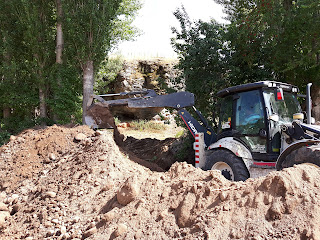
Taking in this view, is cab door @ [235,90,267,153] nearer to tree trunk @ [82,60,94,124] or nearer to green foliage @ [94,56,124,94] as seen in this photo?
tree trunk @ [82,60,94,124]

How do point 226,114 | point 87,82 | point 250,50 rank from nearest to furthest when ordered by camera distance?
point 226,114
point 250,50
point 87,82

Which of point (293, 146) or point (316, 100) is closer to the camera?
point (293, 146)

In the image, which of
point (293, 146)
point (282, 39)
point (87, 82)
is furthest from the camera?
point (87, 82)

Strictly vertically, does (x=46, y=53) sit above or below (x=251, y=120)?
above

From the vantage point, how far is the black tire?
520 centimetres

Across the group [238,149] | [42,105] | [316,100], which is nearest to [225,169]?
[238,149]

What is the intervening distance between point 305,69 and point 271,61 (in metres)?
1.02

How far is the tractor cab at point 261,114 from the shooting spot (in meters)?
5.14

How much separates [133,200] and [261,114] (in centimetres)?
293

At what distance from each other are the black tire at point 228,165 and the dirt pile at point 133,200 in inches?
38.0

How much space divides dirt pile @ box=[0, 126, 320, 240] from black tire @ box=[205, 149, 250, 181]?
97 cm

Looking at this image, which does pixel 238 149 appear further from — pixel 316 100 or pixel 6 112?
pixel 6 112

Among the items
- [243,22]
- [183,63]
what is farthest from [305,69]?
[183,63]

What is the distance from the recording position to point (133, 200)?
399cm
